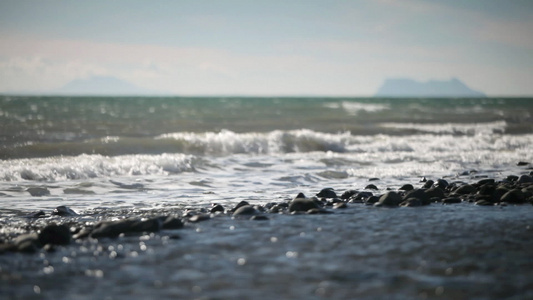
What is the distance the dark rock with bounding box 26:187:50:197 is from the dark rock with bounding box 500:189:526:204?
10.2 m

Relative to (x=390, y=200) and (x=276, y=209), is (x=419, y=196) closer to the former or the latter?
(x=390, y=200)

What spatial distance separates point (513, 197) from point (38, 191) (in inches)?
423

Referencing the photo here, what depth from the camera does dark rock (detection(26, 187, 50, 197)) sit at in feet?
43.0

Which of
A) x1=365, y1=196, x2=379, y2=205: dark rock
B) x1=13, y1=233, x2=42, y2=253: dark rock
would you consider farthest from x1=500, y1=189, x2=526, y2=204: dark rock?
x1=13, y1=233, x2=42, y2=253: dark rock

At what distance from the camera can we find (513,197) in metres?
11.0

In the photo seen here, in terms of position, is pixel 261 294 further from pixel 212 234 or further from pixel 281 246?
pixel 212 234

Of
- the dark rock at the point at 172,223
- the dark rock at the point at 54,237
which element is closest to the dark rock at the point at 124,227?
the dark rock at the point at 172,223

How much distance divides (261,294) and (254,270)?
819mm

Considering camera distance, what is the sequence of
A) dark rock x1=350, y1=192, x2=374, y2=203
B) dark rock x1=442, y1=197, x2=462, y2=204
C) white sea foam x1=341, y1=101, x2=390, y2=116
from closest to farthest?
dark rock x1=442, y1=197, x2=462, y2=204, dark rock x1=350, y1=192, x2=374, y2=203, white sea foam x1=341, y1=101, x2=390, y2=116

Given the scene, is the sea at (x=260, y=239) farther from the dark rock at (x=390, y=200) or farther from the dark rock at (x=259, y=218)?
the dark rock at (x=390, y=200)

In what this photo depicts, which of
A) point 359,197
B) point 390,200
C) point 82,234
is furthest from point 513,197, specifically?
point 82,234

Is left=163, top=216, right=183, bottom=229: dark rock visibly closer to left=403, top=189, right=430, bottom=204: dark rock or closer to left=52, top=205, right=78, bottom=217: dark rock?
left=52, top=205, right=78, bottom=217: dark rock

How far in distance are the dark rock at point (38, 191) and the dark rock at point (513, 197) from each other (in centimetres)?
1020

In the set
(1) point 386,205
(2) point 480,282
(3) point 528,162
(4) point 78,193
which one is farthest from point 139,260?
(3) point 528,162
